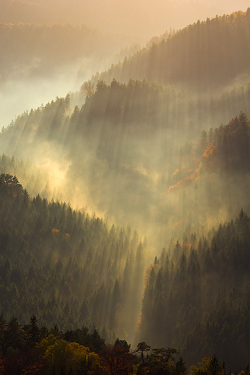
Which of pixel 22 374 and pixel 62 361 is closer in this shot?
pixel 22 374

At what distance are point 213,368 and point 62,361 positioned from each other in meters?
54.8

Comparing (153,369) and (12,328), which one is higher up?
(12,328)

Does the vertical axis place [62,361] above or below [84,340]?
below

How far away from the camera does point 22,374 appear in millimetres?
127250

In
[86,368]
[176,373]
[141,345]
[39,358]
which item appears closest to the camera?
[176,373]

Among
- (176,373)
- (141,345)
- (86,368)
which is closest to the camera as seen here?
(176,373)

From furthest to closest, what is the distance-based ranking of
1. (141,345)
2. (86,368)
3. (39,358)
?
(141,345) < (39,358) < (86,368)

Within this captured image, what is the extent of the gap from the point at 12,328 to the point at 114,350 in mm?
44166

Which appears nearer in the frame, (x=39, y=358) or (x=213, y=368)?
(x=213, y=368)

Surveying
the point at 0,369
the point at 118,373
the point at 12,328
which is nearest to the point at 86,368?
the point at 118,373

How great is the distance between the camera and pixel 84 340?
163 m

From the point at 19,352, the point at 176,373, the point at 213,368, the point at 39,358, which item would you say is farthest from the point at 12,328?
the point at 213,368

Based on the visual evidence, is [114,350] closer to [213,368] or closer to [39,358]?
[39,358]

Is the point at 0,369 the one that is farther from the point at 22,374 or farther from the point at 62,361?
the point at 62,361
